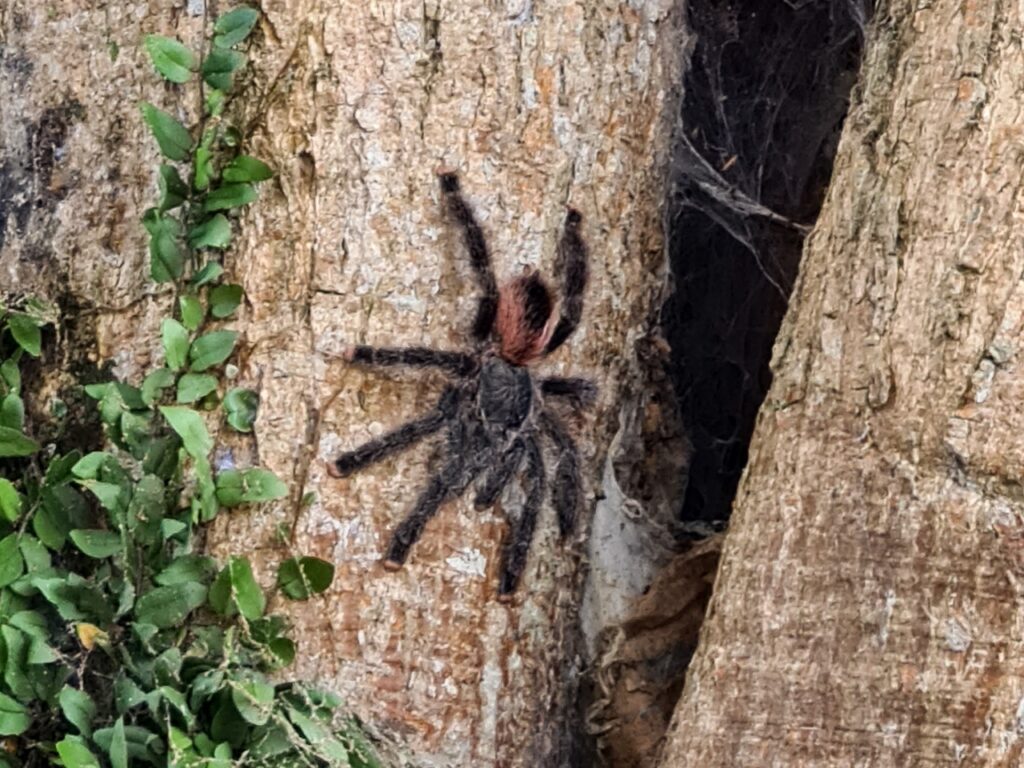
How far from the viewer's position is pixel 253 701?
183cm

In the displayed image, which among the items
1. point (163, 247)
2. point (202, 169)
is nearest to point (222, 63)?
point (202, 169)

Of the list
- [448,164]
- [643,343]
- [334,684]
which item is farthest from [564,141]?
[334,684]

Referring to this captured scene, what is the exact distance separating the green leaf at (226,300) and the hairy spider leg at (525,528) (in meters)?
0.48

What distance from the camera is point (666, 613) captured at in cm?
223

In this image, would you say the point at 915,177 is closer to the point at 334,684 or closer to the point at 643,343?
the point at 643,343

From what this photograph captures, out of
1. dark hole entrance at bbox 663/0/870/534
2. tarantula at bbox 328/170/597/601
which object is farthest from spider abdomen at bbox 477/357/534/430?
dark hole entrance at bbox 663/0/870/534

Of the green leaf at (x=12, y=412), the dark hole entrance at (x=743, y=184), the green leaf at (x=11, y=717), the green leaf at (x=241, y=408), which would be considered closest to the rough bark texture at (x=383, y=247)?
the green leaf at (x=241, y=408)

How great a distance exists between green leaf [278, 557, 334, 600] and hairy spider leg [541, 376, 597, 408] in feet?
1.44

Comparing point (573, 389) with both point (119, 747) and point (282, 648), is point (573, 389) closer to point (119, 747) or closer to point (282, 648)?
point (282, 648)

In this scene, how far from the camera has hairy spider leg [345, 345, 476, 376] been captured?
6.66 ft

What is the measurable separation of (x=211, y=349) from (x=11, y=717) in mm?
569

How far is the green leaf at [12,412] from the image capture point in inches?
81.7

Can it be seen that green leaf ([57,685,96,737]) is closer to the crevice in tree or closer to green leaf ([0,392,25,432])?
green leaf ([0,392,25,432])

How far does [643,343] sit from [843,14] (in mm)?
1025
